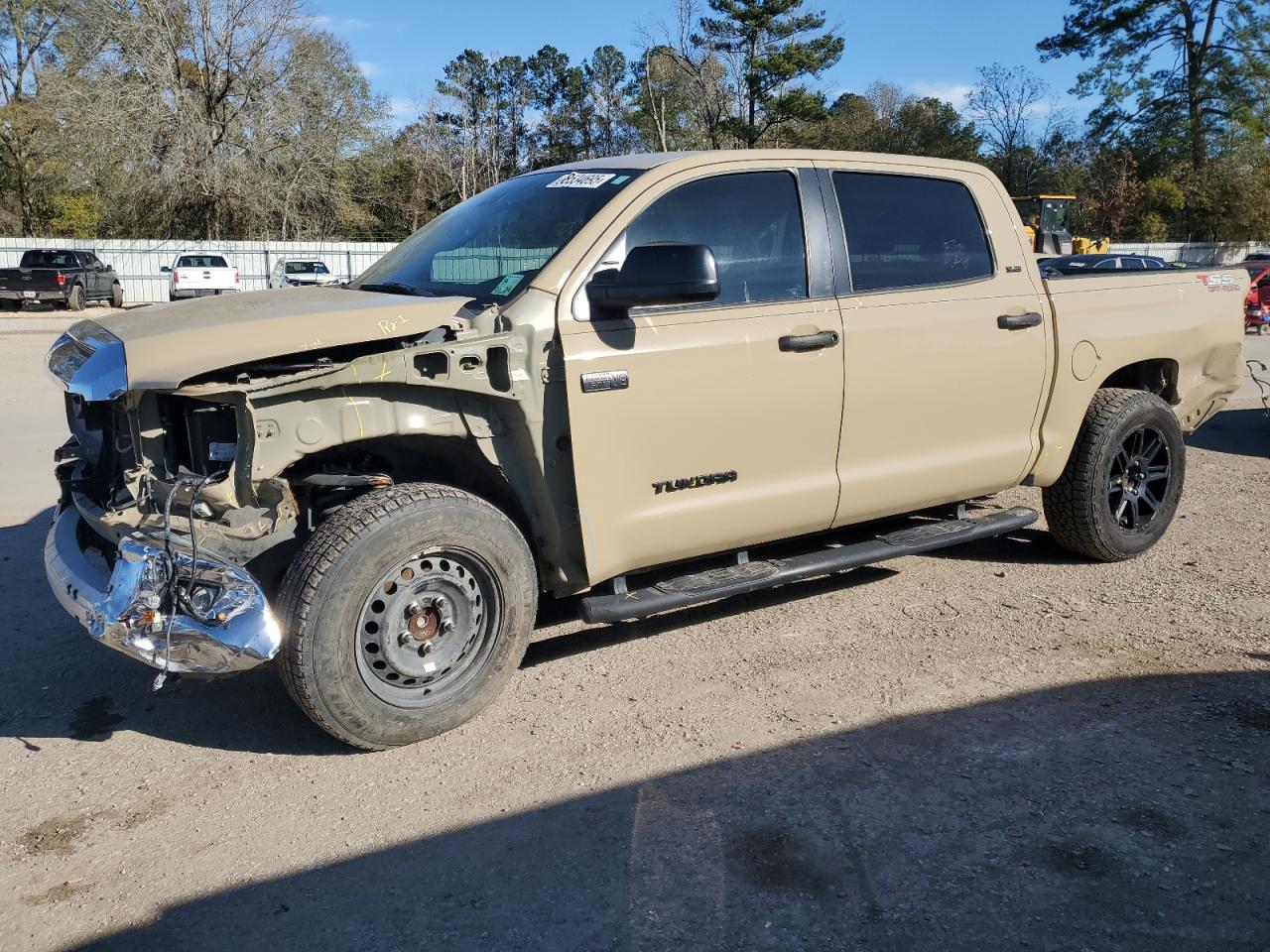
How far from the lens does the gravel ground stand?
2895 mm

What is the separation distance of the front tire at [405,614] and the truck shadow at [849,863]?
444mm

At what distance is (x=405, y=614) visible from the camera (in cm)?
376

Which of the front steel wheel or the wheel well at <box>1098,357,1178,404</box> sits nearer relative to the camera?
the front steel wheel

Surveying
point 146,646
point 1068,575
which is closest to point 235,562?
point 146,646

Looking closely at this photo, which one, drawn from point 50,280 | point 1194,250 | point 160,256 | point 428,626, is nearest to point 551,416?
point 428,626

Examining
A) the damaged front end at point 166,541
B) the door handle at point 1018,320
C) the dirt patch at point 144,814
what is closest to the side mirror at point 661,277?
the damaged front end at point 166,541

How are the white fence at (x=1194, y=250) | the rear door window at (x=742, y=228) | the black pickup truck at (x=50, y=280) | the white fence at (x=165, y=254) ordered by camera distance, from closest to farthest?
the rear door window at (x=742, y=228) < the black pickup truck at (x=50, y=280) < the white fence at (x=165, y=254) < the white fence at (x=1194, y=250)

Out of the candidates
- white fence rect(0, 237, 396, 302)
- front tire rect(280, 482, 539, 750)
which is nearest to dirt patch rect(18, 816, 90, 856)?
front tire rect(280, 482, 539, 750)

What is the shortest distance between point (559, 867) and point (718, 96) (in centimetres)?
5071

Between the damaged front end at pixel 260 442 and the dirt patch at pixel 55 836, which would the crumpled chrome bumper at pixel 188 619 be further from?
the dirt patch at pixel 55 836

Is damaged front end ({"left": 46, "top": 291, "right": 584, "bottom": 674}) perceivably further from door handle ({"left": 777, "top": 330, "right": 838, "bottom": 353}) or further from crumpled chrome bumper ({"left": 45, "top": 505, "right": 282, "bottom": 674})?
door handle ({"left": 777, "top": 330, "right": 838, "bottom": 353})

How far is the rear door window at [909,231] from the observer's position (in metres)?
4.73

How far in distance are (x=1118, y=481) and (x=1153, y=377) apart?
67 centimetres

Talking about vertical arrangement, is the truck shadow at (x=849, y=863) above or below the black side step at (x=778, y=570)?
below
